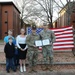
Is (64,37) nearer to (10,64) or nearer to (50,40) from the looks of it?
(50,40)

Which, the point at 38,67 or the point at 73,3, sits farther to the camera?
the point at 73,3

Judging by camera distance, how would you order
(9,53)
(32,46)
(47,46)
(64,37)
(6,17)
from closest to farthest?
(32,46) → (9,53) → (47,46) → (64,37) → (6,17)

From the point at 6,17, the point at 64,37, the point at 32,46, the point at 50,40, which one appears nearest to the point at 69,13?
the point at 64,37

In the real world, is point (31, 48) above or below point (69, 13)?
below

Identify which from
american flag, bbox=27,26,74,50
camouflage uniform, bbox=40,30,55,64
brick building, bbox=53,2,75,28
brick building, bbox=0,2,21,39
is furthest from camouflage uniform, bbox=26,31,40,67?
brick building, bbox=0,2,21,39

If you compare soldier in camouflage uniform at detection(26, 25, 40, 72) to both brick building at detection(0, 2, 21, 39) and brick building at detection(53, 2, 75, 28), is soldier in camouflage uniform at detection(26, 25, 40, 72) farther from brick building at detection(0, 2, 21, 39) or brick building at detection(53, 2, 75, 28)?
brick building at detection(0, 2, 21, 39)

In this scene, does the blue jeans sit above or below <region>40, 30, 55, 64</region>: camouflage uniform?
below

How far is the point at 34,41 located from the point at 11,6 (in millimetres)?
35922

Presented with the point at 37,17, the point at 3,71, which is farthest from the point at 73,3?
the point at 37,17

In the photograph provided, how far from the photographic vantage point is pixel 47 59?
8.25 meters

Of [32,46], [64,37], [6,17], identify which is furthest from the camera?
[6,17]

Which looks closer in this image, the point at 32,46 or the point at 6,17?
the point at 32,46

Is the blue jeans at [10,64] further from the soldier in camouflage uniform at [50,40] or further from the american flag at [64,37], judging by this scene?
the american flag at [64,37]

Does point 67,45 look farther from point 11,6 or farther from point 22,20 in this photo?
point 22,20
